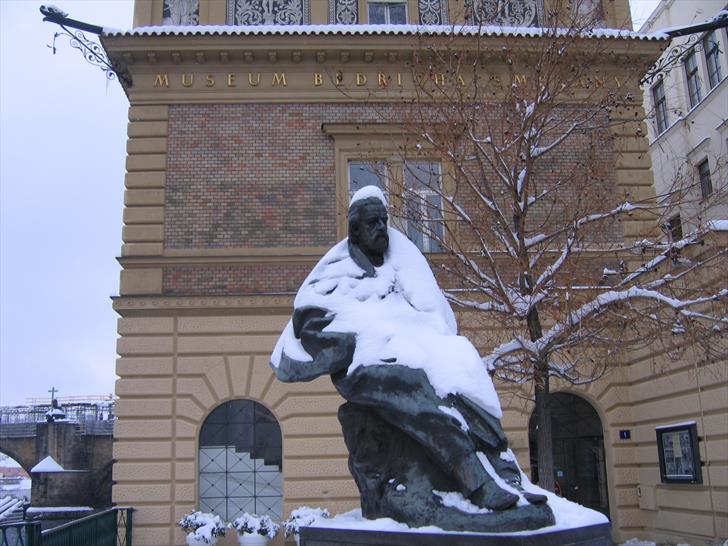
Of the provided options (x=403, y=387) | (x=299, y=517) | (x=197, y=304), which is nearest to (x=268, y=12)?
(x=197, y=304)

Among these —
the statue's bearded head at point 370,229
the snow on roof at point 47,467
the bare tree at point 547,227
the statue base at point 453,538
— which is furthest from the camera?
the snow on roof at point 47,467

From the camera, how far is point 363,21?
702 inches

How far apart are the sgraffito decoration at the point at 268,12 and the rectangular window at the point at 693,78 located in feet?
41.5

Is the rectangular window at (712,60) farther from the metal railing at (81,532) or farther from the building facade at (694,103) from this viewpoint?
the metal railing at (81,532)

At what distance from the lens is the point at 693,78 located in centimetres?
2453

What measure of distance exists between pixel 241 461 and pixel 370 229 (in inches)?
429

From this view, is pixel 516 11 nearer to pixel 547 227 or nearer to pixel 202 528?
pixel 547 227

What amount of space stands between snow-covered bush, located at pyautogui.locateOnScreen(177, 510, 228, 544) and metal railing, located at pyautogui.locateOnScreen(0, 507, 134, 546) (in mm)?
1063

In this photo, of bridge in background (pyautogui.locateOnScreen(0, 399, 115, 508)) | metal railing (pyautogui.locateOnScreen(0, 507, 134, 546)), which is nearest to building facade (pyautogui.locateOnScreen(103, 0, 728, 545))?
metal railing (pyautogui.locateOnScreen(0, 507, 134, 546))

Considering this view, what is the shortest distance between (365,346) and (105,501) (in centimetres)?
2746

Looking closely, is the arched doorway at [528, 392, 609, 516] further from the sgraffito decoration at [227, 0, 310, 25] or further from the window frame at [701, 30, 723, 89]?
the window frame at [701, 30, 723, 89]

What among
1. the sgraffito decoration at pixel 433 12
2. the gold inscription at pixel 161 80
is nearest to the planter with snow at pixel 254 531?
the gold inscription at pixel 161 80

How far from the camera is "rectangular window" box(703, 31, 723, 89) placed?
22.4 m

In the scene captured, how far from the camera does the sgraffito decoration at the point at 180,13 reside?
17609 mm
